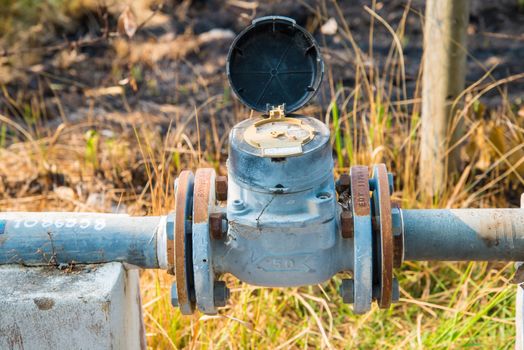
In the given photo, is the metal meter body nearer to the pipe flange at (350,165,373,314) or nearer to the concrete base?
the pipe flange at (350,165,373,314)

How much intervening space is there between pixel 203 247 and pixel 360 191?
0.31 m

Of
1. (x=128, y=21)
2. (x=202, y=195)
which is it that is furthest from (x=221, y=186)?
(x=128, y=21)

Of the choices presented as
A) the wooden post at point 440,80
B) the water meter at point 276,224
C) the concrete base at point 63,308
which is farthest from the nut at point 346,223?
the wooden post at point 440,80

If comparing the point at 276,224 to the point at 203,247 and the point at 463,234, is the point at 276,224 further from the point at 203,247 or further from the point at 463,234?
the point at 463,234

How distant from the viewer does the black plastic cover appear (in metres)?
1.46

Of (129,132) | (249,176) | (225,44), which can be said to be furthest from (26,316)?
(225,44)

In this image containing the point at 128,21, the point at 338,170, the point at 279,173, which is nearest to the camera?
the point at 279,173

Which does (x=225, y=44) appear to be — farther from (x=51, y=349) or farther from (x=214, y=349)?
(x=51, y=349)

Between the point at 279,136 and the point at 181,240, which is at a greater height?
the point at 279,136

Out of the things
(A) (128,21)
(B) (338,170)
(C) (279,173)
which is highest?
(A) (128,21)

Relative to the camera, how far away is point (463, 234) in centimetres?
143

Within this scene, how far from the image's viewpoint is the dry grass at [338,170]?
201cm

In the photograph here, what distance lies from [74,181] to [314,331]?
3.82ft

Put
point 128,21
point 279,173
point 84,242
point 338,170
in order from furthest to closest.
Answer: point 338,170 → point 128,21 → point 84,242 → point 279,173
